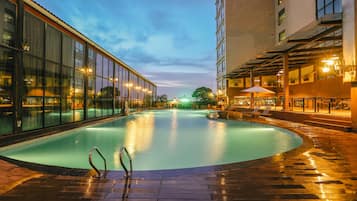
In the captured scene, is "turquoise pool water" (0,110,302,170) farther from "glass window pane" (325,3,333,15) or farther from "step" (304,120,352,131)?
"glass window pane" (325,3,333,15)

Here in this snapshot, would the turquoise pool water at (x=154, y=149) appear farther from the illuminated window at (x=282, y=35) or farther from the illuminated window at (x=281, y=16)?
the illuminated window at (x=281, y=16)

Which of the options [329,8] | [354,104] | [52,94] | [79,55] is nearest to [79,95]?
[79,55]

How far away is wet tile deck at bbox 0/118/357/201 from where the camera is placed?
2480mm

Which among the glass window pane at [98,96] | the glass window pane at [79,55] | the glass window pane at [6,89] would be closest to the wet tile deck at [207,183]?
the glass window pane at [6,89]

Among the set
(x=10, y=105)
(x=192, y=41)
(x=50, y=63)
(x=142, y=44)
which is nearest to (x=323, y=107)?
(x=50, y=63)

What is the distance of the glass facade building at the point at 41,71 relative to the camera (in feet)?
19.0

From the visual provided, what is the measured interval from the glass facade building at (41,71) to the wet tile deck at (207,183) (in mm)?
2774

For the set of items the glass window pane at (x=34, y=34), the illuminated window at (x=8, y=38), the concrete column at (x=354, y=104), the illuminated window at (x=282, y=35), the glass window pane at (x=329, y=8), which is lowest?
the concrete column at (x=354, y=104)

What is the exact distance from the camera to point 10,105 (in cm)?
579

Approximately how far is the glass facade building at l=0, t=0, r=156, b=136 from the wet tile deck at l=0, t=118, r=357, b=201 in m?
2.77

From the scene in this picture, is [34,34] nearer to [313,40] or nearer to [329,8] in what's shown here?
[313,40]

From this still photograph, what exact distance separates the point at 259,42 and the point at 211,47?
1229 inches

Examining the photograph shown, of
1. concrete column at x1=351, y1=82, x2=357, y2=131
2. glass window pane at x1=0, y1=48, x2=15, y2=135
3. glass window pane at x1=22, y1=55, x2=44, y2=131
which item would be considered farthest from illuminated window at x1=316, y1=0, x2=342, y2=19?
glass window pane at x1=0, y1=48, x2=15, y2=135

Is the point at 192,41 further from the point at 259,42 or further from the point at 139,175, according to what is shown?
the point at 139,175
